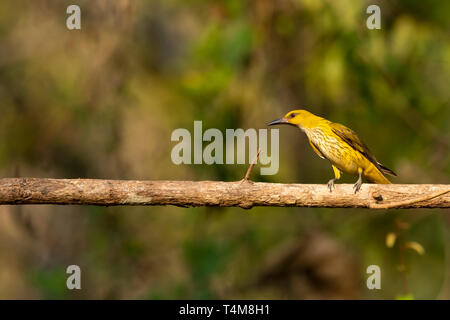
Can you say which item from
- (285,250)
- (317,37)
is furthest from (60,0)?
(285,250)

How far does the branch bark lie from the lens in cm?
396

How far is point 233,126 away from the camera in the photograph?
259 inches

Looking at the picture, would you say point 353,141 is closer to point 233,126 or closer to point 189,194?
point 189,194

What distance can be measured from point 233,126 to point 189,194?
8.79ft

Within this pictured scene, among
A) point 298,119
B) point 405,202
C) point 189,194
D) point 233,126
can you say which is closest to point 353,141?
point 298,119

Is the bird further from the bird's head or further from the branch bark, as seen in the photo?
the branch bark

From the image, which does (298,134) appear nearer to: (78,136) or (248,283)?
(248,283)

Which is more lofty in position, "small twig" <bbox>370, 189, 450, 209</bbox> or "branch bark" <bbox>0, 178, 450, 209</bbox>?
"branch bark" <bbox>0, 178, 450, 209</bbox>

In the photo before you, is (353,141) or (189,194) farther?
(353,141)

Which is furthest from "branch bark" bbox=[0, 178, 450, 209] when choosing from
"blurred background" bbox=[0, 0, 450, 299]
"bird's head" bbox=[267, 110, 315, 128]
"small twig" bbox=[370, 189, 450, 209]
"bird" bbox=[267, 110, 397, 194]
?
"blurred background" bbox=[0, 0, 450, 299]

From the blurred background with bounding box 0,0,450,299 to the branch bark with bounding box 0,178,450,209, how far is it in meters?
2.01

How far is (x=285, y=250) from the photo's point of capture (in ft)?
26.0

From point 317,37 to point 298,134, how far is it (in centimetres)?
178

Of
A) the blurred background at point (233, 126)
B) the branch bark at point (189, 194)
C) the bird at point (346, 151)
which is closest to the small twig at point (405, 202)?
the branch bark at point (189, 194)
